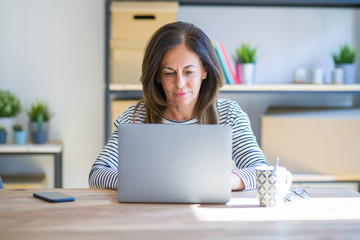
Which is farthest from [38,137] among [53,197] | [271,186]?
[271,186]

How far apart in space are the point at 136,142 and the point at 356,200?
2.03 feet

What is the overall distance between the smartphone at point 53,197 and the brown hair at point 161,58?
543 millimetres

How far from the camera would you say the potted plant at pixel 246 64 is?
2.89 metres

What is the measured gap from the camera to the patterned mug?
51.8 inches

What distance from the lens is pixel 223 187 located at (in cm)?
131

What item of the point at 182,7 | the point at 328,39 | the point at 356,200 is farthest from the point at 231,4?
the point at 356,200

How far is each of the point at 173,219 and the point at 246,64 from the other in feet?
6.02

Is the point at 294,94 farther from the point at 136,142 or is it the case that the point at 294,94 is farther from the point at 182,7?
the point at 136,142

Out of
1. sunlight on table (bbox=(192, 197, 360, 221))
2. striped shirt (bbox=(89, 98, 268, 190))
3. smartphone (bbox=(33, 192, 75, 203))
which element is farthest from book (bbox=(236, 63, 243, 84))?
smartphone (bbox=(33, 192, 75, 203))

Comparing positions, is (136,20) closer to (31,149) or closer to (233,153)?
(31,149)

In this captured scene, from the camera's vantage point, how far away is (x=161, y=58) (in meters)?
1.75

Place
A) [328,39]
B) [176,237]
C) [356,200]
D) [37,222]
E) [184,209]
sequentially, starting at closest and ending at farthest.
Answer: [176,237]
[37,222]
[184,209]
[356,200]
[328,39]

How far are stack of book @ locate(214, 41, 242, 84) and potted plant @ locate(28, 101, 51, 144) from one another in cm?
103

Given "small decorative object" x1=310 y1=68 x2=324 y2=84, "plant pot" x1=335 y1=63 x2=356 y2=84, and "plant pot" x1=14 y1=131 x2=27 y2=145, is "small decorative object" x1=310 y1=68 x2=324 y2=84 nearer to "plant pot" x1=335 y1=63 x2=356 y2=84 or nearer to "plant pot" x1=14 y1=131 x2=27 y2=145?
"plant pot" x1=335 y1=63 x2=356 y2=84
